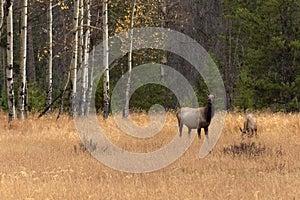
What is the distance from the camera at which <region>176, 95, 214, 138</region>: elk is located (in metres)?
14.7

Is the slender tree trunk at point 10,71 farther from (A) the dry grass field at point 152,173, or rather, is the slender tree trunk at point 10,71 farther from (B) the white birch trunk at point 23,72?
(A) the dry grass field at point 152,173

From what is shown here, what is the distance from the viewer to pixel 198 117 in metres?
15.2

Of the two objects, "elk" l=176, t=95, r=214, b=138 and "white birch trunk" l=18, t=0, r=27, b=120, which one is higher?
"white birch trunk" l=18, t=0, r=27, b=120

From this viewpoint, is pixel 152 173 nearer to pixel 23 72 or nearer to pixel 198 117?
pixel 198 117

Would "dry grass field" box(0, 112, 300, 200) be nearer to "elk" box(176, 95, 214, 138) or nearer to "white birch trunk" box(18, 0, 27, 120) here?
"elk" box(176, 95, 214, 138)

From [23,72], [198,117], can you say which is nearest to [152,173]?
[198,117]

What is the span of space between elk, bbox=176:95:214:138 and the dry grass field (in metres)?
0.44

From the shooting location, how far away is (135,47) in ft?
93.9

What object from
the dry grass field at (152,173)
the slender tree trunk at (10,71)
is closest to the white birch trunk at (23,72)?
the slender tree trunk at (10,71)

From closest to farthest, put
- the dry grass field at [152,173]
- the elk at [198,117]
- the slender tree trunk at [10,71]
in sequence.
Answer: the dry grass field at [152,173] < the elk at [198,117] < the slender tree trunk at [10,71]

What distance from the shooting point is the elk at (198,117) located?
1474 cm

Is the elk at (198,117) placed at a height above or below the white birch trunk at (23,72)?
below

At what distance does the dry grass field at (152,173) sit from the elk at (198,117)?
1.45ft

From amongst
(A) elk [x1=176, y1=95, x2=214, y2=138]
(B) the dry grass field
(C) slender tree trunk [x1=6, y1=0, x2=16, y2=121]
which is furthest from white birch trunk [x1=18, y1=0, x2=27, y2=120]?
(A) elk [x1=176, y1=95, x2=214, y2=138]
